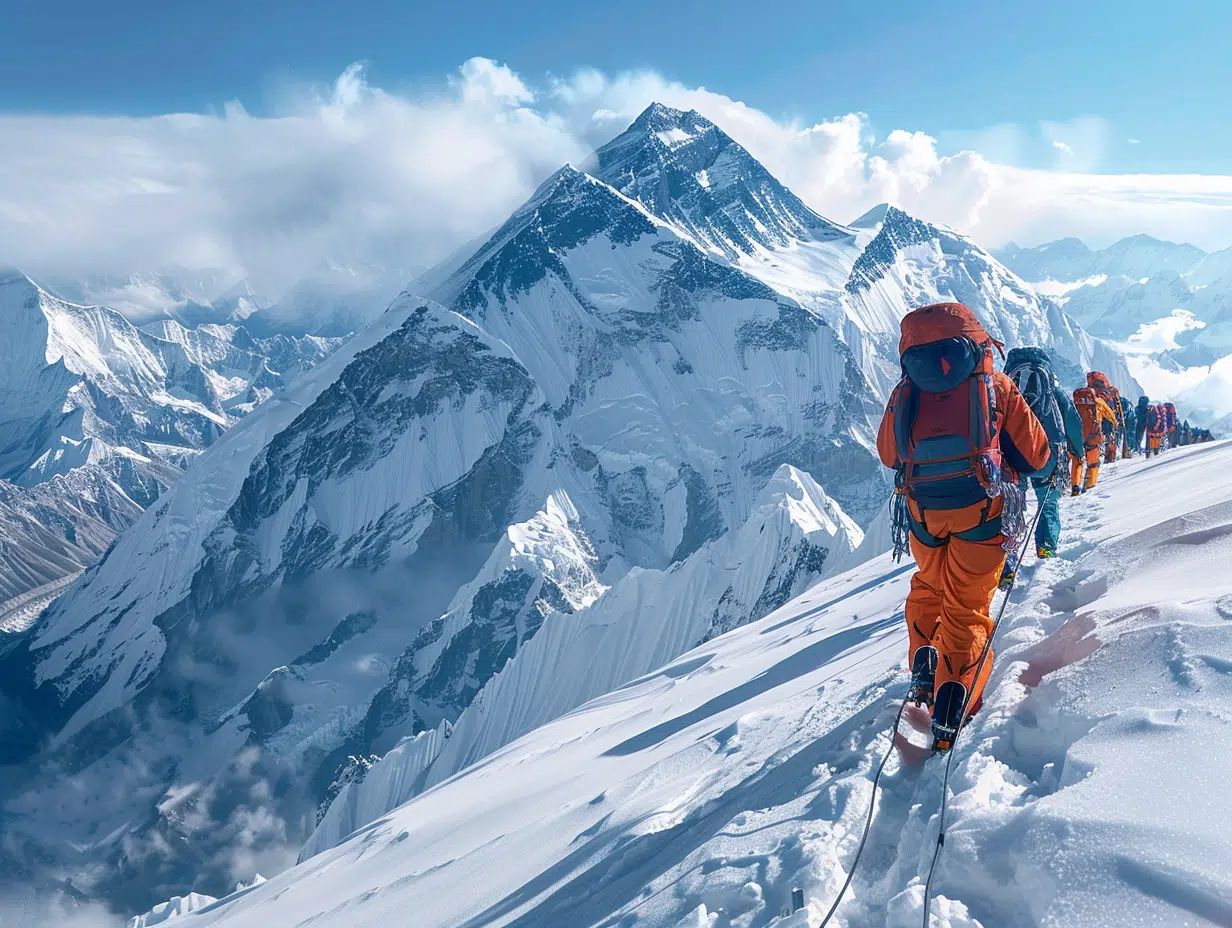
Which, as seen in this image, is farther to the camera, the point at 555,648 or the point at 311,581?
the point at 311,581

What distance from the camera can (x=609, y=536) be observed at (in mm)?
166250

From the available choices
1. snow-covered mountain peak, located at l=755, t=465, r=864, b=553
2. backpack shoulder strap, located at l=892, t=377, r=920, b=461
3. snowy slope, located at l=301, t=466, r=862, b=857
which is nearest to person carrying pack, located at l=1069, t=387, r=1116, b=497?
backpack shoulder strap, located at l=892, t=377, r=920, b=461

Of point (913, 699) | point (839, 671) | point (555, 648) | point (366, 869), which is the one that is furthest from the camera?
point (555, 648)

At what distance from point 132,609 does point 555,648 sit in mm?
141263

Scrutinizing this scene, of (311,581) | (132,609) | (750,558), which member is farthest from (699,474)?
(132,609)

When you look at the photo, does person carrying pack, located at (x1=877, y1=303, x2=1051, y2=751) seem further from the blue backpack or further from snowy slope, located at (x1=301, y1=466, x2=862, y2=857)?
snowy slope, located at (x1=301, y1=466, x2=862, y2=857)

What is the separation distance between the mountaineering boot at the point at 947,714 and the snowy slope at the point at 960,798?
0.42 ft

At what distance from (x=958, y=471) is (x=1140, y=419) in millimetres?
32743

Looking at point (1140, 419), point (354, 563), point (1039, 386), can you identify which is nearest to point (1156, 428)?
point (1140, 419)

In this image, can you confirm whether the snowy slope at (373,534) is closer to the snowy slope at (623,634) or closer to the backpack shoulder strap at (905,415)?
the snowy slope at (623,634)

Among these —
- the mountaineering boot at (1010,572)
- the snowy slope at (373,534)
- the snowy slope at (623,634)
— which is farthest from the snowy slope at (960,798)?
the snowy slope at (373,534)

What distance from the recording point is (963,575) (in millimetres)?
5805

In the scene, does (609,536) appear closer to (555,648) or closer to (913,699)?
(555,648)

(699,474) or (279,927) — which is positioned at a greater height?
(279,927)
